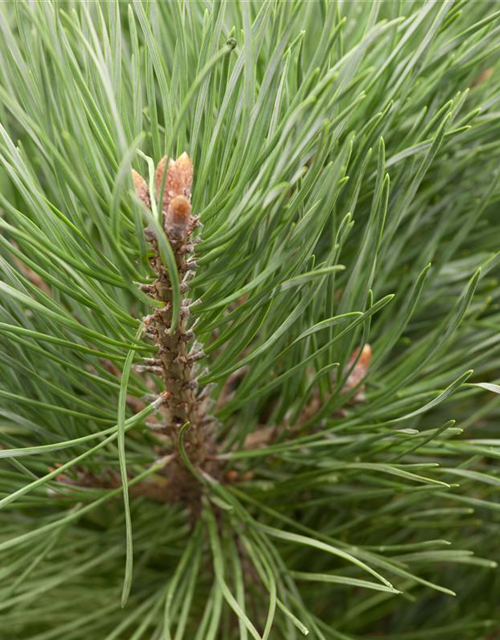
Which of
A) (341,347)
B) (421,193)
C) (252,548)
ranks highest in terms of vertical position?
(421,193)

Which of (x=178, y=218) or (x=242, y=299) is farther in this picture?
(x=242, y=299)

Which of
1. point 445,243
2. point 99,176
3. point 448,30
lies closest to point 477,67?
point 448,30

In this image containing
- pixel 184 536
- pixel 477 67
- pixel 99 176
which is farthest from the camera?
pixel 184 536

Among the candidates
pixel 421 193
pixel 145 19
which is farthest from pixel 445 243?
pixel 145 19

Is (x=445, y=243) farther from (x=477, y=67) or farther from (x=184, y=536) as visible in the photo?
(x=184, y=536)

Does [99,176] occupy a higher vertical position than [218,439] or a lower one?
higher

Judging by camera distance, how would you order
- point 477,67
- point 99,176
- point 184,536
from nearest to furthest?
1. point 99,176
2. point 477,67
3. point 184,536

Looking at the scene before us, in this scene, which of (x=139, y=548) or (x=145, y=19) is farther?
(x=139, y=548)
